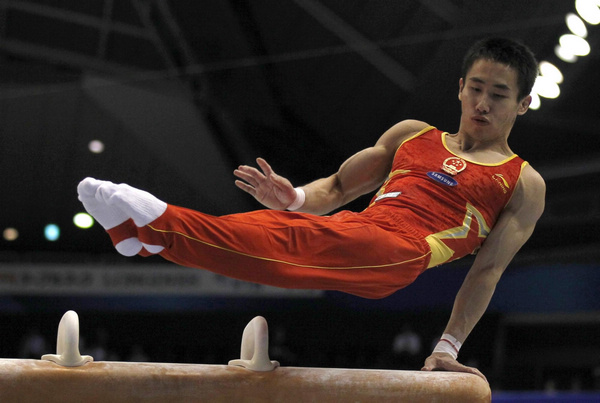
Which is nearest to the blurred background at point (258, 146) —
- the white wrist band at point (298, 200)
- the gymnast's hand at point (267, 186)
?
the white wrist band at point (298, 200)

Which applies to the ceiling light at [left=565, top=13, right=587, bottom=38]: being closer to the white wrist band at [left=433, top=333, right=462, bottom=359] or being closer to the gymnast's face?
the gymnast's face

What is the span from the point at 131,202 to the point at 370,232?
0.97 meters

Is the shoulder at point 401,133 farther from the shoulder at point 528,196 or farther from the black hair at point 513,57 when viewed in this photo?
the shoulder at point 528,196

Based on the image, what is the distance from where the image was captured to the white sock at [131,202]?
225 cm

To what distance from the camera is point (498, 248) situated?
3.21m

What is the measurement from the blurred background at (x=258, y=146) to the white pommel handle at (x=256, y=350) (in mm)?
6661

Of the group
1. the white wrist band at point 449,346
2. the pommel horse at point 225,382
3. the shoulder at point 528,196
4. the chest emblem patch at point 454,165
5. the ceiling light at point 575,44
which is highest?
the ceiling light at point 575,44

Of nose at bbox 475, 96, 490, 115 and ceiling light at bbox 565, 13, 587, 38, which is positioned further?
ceiling light at bbox 565, 13, 587, 38

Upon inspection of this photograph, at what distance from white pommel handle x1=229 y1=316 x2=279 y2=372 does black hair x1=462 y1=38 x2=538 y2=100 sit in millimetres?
1595

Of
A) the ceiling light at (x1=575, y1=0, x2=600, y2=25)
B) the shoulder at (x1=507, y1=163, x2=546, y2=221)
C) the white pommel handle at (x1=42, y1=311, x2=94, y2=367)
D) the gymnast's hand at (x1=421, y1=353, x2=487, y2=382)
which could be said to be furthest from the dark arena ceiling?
the white pommel handle at (x1=42, y1=311, x2=94, y2=367)

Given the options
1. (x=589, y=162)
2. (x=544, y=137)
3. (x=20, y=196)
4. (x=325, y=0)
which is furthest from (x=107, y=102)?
(x=589, y=162)

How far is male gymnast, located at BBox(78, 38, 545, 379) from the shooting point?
Answer: 2.38 meters

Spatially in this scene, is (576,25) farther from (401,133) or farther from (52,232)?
(52,232)

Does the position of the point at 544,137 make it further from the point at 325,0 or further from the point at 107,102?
the point at 107,102
